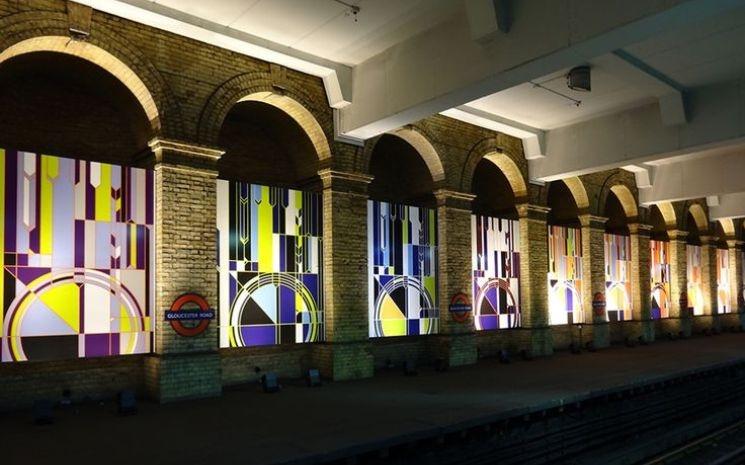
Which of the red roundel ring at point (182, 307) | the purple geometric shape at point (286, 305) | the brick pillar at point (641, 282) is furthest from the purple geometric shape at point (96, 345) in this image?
the brick pillar at point (641, 282)

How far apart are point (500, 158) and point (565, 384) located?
22.1 feet

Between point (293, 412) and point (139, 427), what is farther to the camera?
point (293, 412)

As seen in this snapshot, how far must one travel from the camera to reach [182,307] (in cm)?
955

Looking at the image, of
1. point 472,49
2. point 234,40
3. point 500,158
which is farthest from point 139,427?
point 500,158

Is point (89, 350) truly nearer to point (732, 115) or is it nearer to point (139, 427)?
point (139, 427)

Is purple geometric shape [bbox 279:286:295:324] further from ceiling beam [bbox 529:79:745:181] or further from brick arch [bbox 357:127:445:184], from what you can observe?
ceiling beam [bbox 529:79:745:181]

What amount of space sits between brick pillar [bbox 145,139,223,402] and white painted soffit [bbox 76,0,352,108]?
185 centimetres

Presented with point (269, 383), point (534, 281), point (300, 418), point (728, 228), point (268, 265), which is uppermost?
point (728, 228)

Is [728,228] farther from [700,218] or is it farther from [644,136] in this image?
[644,136]

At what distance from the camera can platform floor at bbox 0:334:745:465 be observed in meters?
6.41

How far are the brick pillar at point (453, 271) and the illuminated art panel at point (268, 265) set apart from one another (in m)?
3.32

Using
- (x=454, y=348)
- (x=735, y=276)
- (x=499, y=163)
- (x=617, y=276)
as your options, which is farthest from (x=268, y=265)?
(x=735, y=276)

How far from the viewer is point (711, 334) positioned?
78.7 ft

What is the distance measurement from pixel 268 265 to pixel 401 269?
3456 mm
